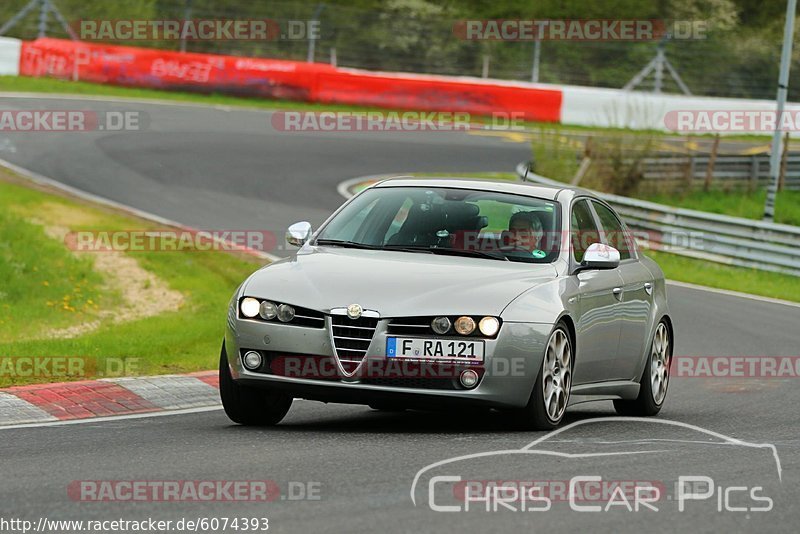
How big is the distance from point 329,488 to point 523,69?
3682cm

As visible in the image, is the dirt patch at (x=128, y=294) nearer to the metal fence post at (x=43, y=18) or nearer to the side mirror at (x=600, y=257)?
the side mirror at (x=600, y=257)

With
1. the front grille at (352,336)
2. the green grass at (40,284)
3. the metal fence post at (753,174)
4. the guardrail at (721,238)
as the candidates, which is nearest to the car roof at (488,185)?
the front grille at (352,336)

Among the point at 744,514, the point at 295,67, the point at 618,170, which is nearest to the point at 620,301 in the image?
the point at 744,514

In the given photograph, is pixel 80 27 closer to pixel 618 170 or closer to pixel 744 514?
pixel 618 170

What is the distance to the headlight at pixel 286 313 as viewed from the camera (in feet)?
28.7

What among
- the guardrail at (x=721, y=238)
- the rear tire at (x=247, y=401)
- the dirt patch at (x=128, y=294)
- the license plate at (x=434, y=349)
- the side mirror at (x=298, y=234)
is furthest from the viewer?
the guardrail at (x=721, y=238)

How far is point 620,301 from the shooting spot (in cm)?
1034

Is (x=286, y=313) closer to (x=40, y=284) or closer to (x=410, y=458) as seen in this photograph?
(x=410, y=458)

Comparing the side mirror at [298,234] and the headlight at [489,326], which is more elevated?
the side mirror at [298,234]

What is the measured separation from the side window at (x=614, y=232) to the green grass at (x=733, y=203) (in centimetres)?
2082

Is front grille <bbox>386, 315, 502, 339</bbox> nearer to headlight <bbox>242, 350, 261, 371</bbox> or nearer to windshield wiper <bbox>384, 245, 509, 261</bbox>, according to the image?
headlight <bbox>242, 350, 261, 371</bbox>

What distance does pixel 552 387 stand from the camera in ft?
29.9

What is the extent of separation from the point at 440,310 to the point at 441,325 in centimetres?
8

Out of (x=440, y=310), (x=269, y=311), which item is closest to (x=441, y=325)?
(x=440, y=310)
